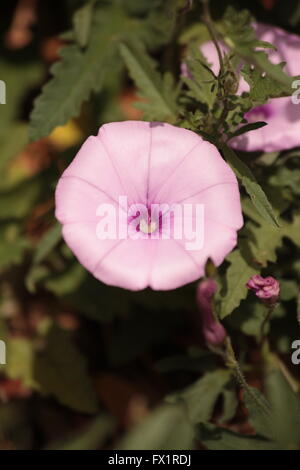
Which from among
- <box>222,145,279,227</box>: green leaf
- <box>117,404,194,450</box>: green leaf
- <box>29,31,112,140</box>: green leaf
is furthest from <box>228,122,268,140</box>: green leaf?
<box>117,404,194,450</box>: green leaf

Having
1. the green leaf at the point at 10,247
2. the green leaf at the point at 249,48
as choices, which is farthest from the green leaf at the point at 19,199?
the green leaf at the point at 249,48

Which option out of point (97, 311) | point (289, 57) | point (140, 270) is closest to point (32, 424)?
point (97, 311)

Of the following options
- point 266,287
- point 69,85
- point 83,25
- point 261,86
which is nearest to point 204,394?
point 266,287

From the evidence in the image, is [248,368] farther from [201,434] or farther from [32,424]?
[32,424]

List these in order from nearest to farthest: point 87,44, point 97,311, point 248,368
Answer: point 248,368 → point 87,44 → point 97,311

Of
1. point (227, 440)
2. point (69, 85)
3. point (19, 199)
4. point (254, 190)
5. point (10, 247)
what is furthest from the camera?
point (19, 199)

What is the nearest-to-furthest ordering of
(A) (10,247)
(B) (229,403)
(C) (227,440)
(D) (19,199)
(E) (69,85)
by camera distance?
(C) (227,440) → (B) (229,403) → (E) (69,85) → (A) (10,247) → (D) (19,199)

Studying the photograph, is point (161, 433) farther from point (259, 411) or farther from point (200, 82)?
Result: point (200, 82)
